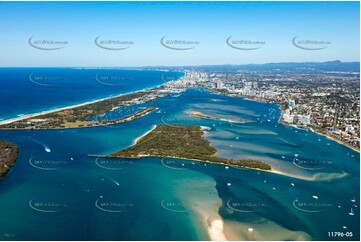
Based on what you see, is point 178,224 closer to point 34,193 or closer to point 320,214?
point 320,214

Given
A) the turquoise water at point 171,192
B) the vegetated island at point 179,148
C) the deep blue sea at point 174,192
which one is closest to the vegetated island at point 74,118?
the deep blue sea at point 174,192

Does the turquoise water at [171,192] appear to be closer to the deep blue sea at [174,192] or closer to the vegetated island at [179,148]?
the deep blue sea at [174,192]

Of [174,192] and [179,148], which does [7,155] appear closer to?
[179,148]

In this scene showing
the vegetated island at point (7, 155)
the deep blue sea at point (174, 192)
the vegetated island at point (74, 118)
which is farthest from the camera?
the vegetated island at point (74, 118)

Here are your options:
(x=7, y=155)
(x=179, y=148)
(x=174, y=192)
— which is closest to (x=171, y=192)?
(x=174, y=192)

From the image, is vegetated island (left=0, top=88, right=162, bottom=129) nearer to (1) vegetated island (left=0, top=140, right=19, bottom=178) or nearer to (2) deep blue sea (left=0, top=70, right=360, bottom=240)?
(2) deep blue sea (left=0, top=70, right=360, bottom=240)

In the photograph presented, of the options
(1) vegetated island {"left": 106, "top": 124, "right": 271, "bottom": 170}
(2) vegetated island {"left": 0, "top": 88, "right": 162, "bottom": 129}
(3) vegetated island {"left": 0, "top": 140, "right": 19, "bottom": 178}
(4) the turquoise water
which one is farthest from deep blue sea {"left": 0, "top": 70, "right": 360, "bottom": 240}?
(2) vegetated island {"left": 0, "top": 88, "right": 162, "bottom": 129}
